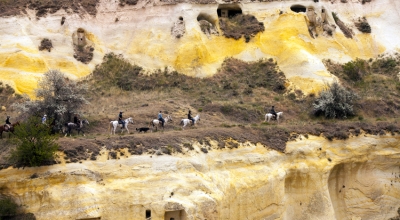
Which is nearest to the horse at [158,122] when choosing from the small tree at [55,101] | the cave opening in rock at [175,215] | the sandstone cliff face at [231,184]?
the sandstone cliff face at [231,184]

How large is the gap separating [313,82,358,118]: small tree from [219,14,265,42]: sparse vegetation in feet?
38.8

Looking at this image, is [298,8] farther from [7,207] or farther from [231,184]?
[7,207]

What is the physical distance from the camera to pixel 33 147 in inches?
1244

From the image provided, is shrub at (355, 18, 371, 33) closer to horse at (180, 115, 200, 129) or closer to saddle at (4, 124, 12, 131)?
horse at (180, 115, 200, 129)

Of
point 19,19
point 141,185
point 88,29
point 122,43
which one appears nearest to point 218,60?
point 122,43

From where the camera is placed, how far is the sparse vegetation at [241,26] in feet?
189

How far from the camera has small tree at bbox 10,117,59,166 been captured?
31.3 meters

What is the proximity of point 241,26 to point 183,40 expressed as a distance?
21.8ft

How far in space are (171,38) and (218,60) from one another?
16.0 ft

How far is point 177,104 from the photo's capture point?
47500 millimetres

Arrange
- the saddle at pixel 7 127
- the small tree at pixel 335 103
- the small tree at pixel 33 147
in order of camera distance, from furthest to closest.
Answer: the small tree at pixel 335 103 < the saddle at pixel 7 127 < the small tree at pixel 33 147

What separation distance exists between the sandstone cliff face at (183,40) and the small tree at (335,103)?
2.90 metres

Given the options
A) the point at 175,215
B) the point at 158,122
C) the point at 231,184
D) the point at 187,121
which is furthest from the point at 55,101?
the point at 231,184

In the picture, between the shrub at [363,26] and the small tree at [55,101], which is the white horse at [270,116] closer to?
the small tree at [55,101]
